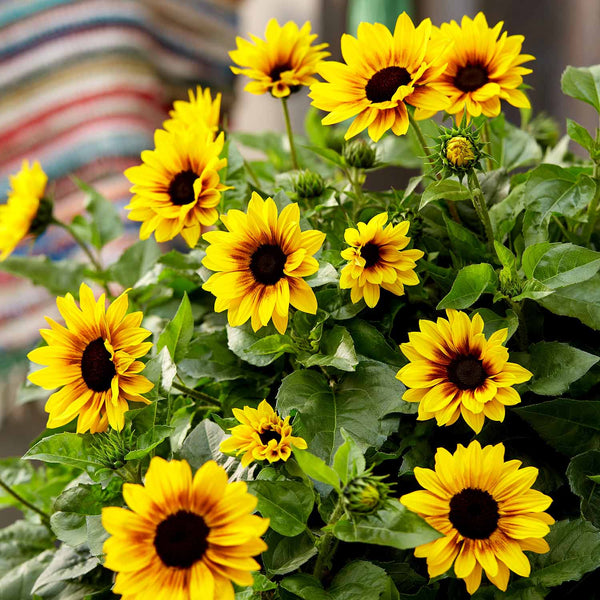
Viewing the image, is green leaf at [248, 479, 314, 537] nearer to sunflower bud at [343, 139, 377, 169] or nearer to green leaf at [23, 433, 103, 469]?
green leaf at [23, 433, 103, 469]

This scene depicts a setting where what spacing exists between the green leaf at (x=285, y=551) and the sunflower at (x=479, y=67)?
8.3 inches

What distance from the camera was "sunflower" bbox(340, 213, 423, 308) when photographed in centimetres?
33

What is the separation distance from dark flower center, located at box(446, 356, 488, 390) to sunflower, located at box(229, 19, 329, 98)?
19cm

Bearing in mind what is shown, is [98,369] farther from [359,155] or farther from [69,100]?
[69,100]

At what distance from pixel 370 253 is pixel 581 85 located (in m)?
0.18

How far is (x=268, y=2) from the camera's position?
4.35 ft

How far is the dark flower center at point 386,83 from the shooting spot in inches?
13.7

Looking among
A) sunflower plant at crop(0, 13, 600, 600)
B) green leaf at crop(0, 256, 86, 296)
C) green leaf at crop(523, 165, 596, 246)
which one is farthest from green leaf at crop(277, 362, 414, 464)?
green leaf at crop(0, 256, 86, 296)

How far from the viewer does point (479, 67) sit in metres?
0.38

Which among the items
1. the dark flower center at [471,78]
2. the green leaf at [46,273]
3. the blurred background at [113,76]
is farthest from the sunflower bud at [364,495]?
the blurred background at [113,76]

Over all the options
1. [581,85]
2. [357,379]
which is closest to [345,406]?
[357,379]

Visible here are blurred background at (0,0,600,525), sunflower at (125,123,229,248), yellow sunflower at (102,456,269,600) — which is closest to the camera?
yellow sunflower at (102,456,269,600)

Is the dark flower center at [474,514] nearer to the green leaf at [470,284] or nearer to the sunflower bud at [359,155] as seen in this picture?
the green leaf at [470,284]

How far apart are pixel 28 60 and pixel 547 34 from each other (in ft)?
2.79
